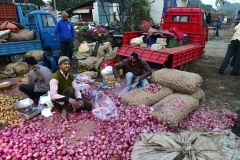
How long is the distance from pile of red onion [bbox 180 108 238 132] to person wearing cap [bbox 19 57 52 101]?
2.78 meters

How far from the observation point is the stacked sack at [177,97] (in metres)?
3.13

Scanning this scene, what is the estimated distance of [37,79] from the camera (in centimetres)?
381

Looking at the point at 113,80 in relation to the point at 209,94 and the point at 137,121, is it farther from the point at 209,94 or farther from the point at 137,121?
the point at 209,94

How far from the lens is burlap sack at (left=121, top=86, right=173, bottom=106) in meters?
3.60

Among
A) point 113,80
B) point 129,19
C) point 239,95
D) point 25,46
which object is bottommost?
point 239,95

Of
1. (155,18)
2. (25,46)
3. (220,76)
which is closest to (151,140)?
(220,76)

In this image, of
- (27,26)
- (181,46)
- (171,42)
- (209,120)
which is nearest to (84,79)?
(171,42)

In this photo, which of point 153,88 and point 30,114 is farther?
Result: point 153,88

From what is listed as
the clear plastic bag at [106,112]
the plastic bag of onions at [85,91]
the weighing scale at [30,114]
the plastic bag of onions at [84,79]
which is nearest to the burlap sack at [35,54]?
the plastic bag of onions at [84,79]

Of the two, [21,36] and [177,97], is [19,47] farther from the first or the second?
[177,97]

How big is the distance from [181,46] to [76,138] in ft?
15.4

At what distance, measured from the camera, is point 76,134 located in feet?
9.98

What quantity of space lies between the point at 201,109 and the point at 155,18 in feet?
41.2

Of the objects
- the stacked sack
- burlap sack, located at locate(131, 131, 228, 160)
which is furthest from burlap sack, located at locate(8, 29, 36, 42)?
burlap sack, located at locate(131, 131, 228, 160)
